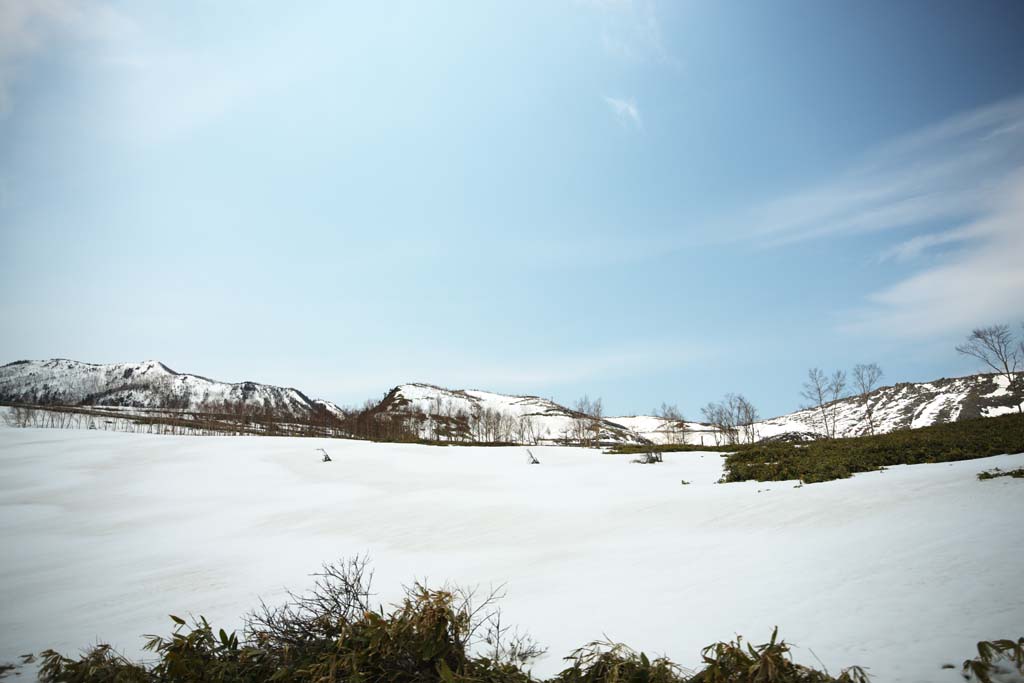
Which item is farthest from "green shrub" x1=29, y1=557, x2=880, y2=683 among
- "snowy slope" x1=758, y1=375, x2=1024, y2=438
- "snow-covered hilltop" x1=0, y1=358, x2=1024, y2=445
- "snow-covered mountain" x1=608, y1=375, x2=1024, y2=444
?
"snowy slope" x1=758, y1=375, x2=1024, y2=438

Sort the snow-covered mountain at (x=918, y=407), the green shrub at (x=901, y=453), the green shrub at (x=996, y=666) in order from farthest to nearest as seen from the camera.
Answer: the snow-covered mountain at (x=918, y=407)
the green shrub at (x=901, y=453)
the green shrub at (x=996, y=666)

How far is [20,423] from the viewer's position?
229ft

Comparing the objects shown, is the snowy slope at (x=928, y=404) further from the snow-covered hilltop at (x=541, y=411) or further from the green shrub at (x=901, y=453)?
the green shrub at (x=901, y=453)

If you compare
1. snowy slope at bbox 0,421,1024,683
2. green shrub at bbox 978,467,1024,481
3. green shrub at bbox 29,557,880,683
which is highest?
green shrub at bbox 978,467,1024,481

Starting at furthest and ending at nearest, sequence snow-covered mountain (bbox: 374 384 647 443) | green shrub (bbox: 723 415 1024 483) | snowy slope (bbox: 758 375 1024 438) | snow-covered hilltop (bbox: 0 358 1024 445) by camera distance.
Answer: snowy slope (bbox: 758 375 1024 438), snow-covered mountain (bbox: 374 384 647 443), snow-covered hilltop (bbox: 0 358 1024 445), green shrub (bbox: 723 415 1024 483)

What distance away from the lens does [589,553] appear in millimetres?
9820

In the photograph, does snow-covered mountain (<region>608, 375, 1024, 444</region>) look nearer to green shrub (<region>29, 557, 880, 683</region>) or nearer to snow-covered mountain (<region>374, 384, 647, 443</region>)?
snow-covered mountain (<region>374, 384, 647, 443</region>)

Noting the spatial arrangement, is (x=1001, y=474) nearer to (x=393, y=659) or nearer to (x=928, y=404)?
(x=393, y=659)

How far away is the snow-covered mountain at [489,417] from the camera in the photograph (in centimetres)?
8675

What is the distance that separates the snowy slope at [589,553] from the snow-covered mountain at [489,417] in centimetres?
5769

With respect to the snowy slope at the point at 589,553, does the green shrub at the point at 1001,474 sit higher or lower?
higher

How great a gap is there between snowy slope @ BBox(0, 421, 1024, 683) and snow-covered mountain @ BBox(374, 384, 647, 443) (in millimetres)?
57689

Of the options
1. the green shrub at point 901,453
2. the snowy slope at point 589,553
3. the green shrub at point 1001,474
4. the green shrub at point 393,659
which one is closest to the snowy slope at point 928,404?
the green shrub at point 901,453

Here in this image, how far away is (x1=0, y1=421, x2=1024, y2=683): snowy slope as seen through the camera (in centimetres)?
487
